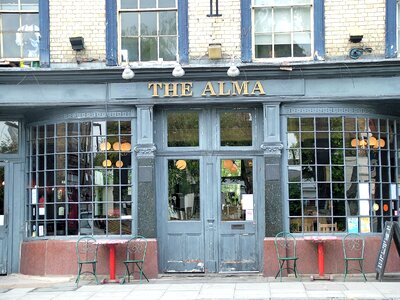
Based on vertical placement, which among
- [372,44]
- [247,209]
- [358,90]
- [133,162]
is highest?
[372,44]

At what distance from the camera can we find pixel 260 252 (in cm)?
1405

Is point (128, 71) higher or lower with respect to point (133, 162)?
higher

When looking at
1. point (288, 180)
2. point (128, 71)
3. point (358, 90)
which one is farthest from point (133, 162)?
point (358, 90)

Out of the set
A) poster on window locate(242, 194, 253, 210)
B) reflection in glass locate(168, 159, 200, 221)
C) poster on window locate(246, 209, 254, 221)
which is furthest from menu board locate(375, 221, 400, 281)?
reflection in glass locate(168, 159, 200, 221)

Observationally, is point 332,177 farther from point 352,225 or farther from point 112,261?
point 112,261

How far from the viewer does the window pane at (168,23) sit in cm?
1430

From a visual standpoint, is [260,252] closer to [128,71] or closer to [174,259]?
[174,259]

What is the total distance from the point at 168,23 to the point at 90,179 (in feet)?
11.6

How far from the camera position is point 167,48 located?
14320 millimetres

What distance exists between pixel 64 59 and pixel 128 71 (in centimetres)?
152

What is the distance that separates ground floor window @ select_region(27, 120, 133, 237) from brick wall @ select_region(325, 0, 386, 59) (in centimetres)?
443

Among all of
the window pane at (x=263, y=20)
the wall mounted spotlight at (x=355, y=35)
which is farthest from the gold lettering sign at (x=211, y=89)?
the wall mounted spotlight at (x=355, y=35)

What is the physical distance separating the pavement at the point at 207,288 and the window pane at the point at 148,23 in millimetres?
4955

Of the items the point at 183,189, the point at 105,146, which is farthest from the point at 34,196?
the point at 183,189
